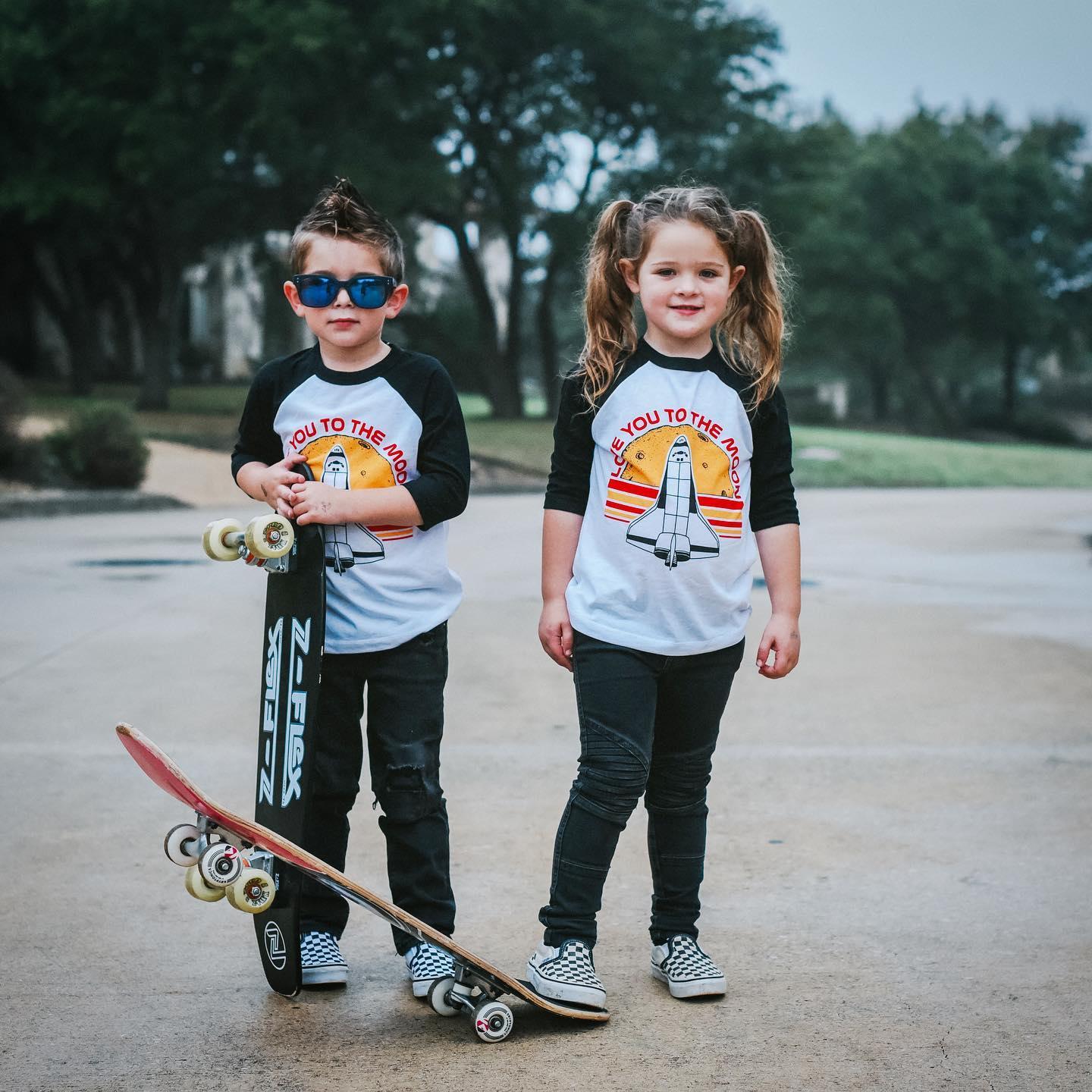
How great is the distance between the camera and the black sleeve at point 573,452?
316 centimetres

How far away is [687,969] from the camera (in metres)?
3.19

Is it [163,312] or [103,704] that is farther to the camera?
[163,312]

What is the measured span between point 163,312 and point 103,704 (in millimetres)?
29648

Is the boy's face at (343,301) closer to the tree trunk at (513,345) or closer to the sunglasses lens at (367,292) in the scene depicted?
the sunglasses lens at (367,292)

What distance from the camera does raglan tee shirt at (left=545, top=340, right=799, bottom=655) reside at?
3076mm

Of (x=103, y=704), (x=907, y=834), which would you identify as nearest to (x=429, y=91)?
(x=103, y=704)

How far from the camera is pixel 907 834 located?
4.58 m

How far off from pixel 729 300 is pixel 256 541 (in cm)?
115

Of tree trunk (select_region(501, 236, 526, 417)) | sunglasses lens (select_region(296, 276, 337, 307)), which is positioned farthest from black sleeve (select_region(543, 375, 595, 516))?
tree trunk (select_region(501, 236, 526, 417))

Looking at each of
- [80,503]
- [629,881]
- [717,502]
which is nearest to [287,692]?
[717,502]

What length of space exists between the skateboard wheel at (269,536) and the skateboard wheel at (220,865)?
559mm

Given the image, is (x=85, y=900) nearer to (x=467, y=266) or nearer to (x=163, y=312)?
(x=163, y=312)

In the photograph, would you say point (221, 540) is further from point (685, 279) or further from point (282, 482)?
point (685, 279)

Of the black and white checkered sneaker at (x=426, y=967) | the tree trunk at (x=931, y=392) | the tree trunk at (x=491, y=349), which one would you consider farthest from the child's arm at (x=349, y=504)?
the tree trunk at (x=931, y=392)
